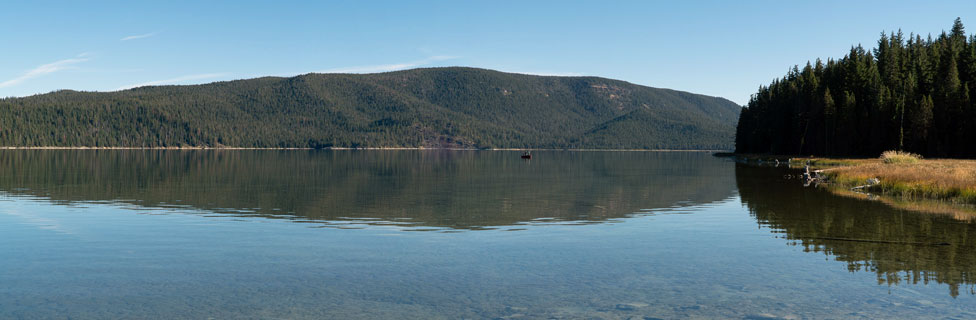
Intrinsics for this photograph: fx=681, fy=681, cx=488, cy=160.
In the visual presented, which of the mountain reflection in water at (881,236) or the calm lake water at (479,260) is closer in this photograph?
the calm lake water at (479,260)

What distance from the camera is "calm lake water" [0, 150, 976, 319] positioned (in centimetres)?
1520

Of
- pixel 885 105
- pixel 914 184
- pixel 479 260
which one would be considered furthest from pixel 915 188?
pixel 885 105

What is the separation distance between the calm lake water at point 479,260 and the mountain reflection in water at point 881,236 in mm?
106

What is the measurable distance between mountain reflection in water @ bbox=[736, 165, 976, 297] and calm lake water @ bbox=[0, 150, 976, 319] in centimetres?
11

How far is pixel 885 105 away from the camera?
365ft

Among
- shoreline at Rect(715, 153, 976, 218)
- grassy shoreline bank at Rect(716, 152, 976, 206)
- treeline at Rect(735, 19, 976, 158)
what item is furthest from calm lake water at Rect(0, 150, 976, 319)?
treeline at Rect(735, 19, 976, 158)

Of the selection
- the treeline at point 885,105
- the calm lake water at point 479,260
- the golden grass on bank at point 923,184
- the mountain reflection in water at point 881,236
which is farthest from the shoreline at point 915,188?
the treeline at point 885,105

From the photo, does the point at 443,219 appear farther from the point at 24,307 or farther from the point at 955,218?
the point at 955,218

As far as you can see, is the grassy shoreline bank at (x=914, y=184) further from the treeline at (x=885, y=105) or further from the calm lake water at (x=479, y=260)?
the treeline at (x=885, y=105)

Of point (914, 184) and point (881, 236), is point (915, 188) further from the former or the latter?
point (881, 236)

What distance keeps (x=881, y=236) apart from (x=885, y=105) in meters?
98.9

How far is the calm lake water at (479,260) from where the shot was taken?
1520 cm

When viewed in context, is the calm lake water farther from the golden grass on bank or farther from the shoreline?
the golden grass on bank

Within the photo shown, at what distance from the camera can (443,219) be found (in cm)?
3384
